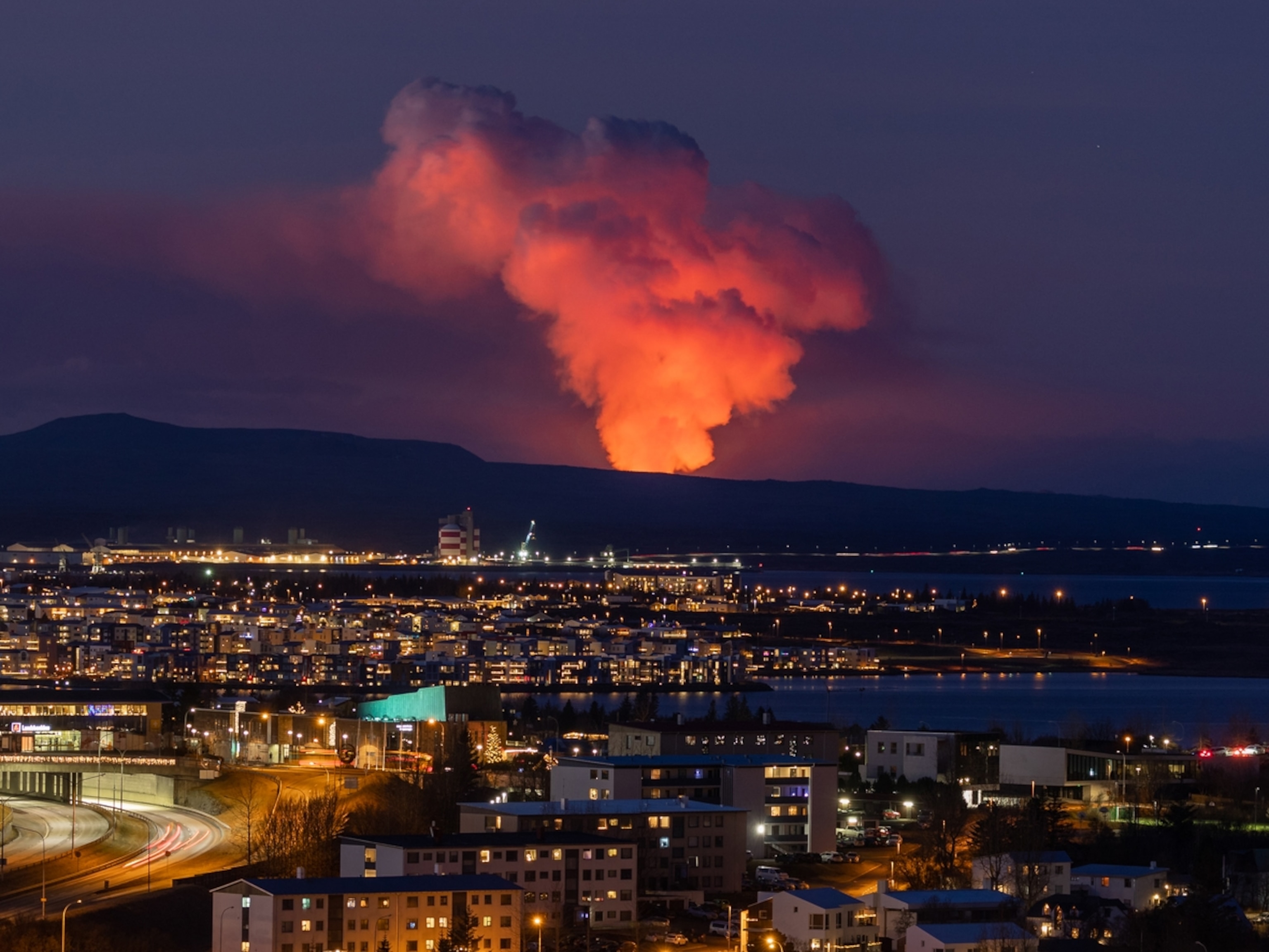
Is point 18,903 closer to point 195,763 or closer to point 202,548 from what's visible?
point 195,763

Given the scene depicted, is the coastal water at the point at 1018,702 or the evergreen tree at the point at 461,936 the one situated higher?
the coastal water at the point at 1018,702

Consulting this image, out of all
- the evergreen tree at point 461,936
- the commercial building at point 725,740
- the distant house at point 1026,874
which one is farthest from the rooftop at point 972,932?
the commercial building at point 725,740

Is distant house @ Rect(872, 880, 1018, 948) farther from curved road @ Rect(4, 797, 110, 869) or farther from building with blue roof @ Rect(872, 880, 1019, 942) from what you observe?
curved road @ Rect(4, 797, 110, 869)

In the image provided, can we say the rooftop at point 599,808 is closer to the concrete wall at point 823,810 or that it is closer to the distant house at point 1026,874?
the concrete wall at point 823,810

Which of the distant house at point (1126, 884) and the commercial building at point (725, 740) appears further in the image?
the commercial building at point (725, 740)

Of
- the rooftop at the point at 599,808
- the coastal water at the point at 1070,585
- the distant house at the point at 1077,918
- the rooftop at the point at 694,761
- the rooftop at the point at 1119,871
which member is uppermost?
the coastal water at the point at 1070,585

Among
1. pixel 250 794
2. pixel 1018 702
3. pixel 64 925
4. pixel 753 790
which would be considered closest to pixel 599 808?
pixel 753 790

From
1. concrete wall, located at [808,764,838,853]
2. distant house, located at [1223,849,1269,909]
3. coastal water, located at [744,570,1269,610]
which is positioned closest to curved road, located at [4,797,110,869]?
concrete wall, located at [808,764,838,853]
